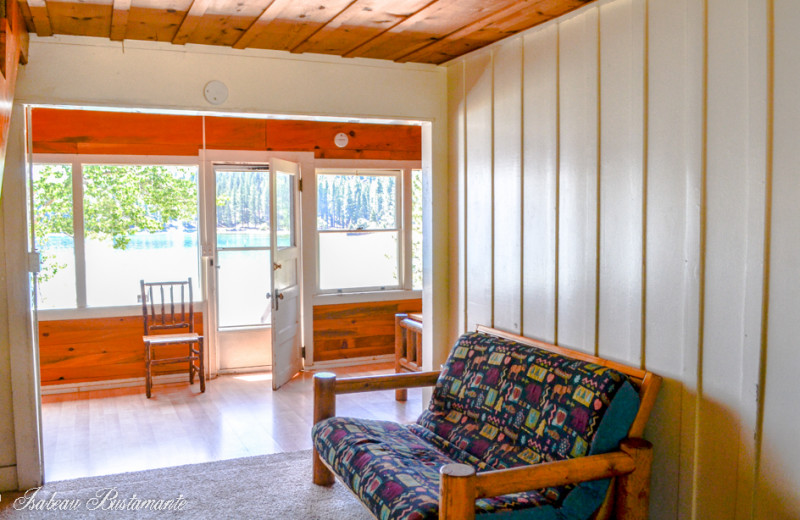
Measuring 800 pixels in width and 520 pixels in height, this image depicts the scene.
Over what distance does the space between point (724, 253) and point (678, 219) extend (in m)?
0.23

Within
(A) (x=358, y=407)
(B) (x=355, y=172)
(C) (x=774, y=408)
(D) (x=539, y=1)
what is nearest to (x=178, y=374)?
(A) (x=358, y=407)

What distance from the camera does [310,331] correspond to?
250 inches

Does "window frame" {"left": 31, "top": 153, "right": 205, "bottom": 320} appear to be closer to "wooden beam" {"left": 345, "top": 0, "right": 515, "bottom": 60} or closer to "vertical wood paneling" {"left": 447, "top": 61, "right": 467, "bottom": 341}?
"wooden beam" {"left": 345, "top": 0, "right": 515, "bottom": 60}

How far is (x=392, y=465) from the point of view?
8.85ft

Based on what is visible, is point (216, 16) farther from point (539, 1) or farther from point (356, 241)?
point (356, 241)

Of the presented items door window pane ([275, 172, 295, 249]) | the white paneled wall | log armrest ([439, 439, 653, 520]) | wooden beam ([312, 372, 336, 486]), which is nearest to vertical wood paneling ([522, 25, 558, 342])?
the white paneled wall

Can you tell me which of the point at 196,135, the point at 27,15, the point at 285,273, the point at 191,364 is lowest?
the point at 191,364

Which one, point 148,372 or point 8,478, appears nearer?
point 8,478

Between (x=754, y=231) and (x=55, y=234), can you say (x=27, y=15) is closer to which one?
(x=55, y=234)

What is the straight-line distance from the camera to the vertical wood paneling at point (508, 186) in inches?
136

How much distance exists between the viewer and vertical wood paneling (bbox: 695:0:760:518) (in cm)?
229

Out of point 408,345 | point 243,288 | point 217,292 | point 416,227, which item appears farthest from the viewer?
point 416,227

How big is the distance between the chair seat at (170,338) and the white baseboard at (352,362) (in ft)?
3.74

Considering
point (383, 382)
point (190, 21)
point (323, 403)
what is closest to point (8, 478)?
point (323, 403)
